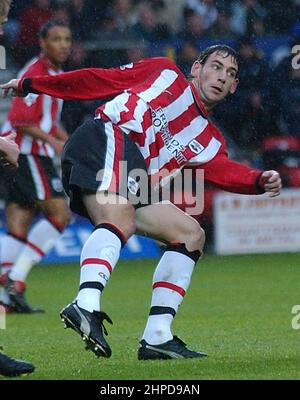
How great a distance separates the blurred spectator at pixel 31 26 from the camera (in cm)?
1289

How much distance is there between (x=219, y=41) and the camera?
503 inches

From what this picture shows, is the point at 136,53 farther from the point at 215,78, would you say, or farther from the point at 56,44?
the point at 215,78

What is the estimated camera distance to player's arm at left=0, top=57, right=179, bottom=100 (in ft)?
18.6

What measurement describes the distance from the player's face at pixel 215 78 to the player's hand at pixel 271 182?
53 centimetres

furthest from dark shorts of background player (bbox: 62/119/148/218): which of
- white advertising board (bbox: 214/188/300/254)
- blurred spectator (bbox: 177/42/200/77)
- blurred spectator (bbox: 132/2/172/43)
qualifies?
blurred spectator (bbox: 132/2/172/43)

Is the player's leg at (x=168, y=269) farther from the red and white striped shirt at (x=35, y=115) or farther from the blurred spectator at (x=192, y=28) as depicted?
the blurred spectator at (x=192, y=28)

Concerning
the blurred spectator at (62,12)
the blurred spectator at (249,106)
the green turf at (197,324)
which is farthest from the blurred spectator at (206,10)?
the green turf at (197,324)

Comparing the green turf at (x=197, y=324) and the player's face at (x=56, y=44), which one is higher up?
the player's face at (x=56, y=44)

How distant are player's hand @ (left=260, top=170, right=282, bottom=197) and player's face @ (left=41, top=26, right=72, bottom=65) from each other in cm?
376

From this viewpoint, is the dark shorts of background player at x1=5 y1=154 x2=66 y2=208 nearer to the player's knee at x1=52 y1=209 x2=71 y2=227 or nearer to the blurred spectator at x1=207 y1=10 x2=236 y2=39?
the player's knee at x1=52 y1=209 x2=71 y2=227

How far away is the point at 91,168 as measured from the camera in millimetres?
5500

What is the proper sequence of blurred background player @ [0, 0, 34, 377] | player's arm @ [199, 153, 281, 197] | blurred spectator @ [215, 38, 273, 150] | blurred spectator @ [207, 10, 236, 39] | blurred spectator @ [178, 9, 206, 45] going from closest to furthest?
blurred background player @ [0, 0, 34, 377] < player's arm @ [199, 153, 281, 197] < blurred spectator @ [215, 38, 273, 150] < blurred spectator @ [207, 10, 236, 39] < blurred spectator @ [178, 9, 206, 45]

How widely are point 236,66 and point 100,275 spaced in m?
1.39

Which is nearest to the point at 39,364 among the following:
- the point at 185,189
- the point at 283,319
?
the point at 283,319
